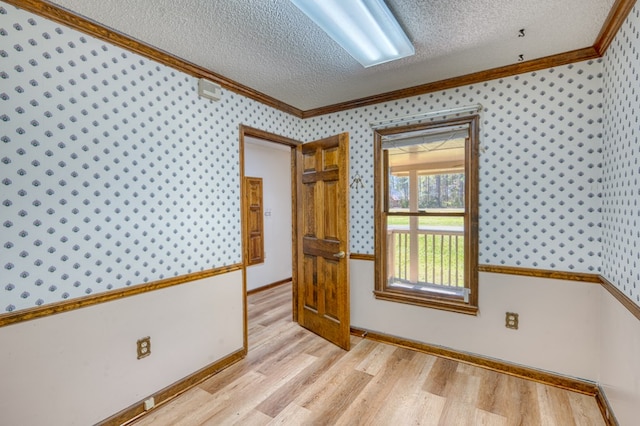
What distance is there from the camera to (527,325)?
7.77ft

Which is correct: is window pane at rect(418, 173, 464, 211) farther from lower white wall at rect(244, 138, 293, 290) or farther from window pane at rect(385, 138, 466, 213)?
lower white wall at rect(244, 138, 293, 290)

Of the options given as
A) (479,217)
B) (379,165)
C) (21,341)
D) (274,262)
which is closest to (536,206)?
(479,217)

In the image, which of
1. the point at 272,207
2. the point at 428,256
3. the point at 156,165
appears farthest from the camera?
the point at 272,207

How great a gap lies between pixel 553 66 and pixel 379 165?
59.9 inches

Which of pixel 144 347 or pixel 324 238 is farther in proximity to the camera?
pixel 324 238

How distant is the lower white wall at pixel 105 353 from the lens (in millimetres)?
1532

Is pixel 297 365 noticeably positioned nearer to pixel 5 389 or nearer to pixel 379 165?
pixel 5 389

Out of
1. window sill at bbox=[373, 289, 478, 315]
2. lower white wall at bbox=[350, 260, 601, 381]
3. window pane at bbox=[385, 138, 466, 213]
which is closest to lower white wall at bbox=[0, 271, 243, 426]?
window sill at bbox=[373, 289, 478, 315]

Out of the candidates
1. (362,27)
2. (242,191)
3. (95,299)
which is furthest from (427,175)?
(95,299)

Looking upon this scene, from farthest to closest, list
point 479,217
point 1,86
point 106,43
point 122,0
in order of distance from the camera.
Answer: point 479,217 < point 106,43 < point 122,0 < point 1,86

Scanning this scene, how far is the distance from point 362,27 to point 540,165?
1.72m

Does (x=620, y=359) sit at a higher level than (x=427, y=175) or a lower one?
lower

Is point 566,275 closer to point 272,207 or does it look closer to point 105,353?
point 105,353

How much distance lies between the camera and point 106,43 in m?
1.85
